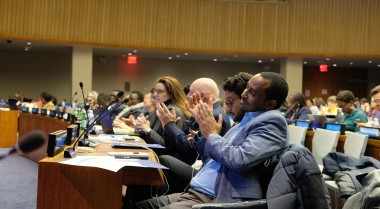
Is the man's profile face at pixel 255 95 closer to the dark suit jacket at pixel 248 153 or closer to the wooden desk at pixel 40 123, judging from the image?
the dark suit jacket at pixel 248 153

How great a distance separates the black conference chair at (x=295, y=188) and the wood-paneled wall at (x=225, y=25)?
12.0 m

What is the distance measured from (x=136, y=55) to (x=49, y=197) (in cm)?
1444

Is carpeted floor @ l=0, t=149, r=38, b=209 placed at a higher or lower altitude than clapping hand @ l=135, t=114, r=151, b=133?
lower

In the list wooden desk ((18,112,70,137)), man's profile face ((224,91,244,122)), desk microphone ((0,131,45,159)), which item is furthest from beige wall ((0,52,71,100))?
desk microphone ((0,131,45,159))

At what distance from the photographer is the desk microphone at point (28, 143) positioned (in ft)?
3.15

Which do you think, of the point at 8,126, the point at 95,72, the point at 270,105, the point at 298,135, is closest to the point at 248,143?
the point at 270,105

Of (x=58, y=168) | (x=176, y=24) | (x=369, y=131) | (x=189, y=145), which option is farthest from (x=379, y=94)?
(x=176, y=24)

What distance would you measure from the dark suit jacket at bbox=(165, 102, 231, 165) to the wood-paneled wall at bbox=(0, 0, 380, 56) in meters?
10.4

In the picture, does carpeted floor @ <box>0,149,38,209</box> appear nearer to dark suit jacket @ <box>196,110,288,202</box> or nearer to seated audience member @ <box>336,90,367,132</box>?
dark suit jacket @ <box>196,110,288,202</box>

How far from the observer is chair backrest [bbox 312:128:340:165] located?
14.7 ft

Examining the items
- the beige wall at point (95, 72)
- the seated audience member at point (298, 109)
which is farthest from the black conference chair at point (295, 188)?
the beige wall at point (95, 72)

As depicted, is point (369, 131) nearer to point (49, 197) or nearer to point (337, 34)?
point (49, 197)

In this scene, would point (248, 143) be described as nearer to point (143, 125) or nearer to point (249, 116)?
point (249, 116)

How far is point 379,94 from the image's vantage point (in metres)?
5.24
